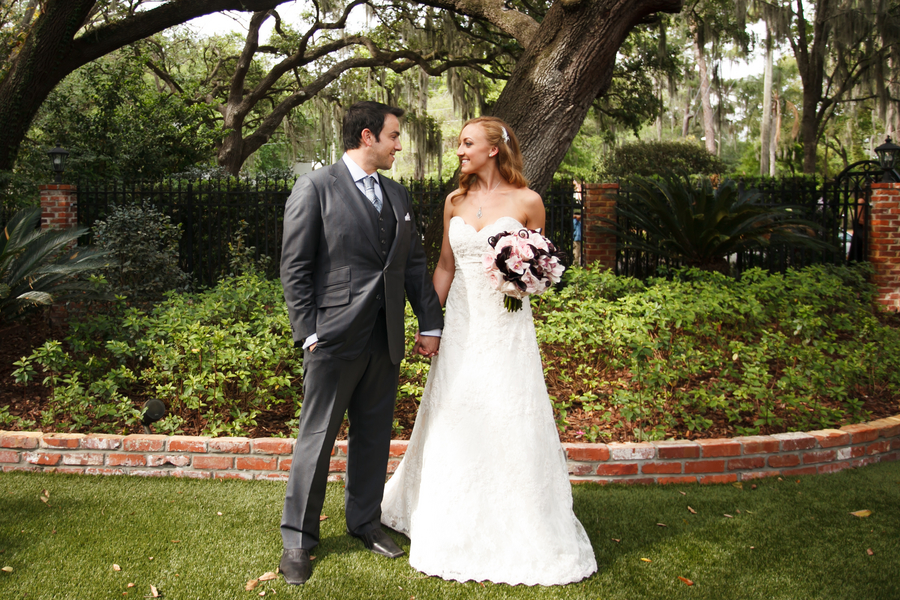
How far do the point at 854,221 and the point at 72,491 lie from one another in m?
9.67

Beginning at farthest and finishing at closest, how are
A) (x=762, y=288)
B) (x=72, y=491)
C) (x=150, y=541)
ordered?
1. (x=762, y=288)
2. (x=72, y=491)
3. (x=150, y=541)

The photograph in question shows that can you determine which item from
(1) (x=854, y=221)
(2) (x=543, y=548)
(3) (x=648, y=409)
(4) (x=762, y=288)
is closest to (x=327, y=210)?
(2) (x=543, y=548)

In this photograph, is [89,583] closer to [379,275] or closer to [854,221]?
[379,275]

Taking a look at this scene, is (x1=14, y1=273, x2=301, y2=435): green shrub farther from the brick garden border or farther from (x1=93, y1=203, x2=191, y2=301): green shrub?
(x1=93, y1=203, x2=191, y2=301): green shrub

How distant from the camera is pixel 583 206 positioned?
899 centimetres

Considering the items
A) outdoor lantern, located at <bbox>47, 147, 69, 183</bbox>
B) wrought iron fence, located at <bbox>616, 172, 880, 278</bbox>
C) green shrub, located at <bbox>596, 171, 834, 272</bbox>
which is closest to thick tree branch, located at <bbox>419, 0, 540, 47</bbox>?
green shrub, located at <bbox>596, 171, 834, 272</bbox>

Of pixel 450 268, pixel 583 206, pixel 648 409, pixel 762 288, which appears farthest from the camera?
pixel 583 206

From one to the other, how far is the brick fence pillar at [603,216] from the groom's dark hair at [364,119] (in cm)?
614

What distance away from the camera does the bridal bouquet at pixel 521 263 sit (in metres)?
3.02

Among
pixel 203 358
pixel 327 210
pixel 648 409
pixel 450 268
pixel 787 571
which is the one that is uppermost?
pixel 327 210

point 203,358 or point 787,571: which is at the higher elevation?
point 203,358

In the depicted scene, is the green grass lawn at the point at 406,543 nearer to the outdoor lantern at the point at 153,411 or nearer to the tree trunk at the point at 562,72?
the outdoor lantern at the point at 153,411

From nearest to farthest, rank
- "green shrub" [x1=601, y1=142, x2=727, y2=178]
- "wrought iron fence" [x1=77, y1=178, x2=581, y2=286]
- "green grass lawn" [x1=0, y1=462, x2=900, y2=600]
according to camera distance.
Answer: "green grass lawn" [x1=0, y1=462, x2=900, y2=600]
"wrought iron fence" [x1=77, y1=178, x2=581, y2=286]
"green shrub" [x1=601, y1=142, x2=727, y2=178]

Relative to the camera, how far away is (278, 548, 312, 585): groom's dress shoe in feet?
9.57
